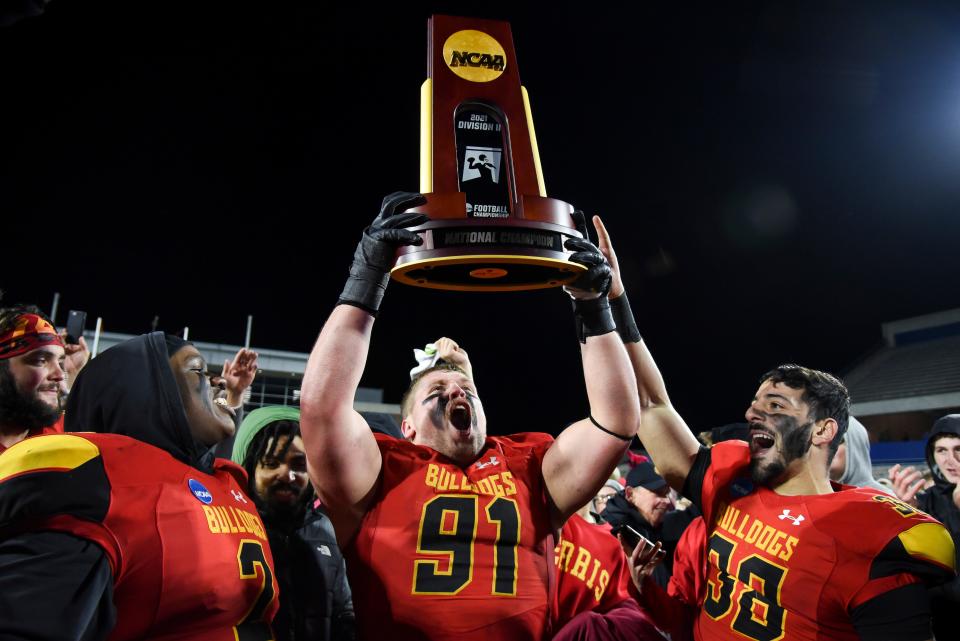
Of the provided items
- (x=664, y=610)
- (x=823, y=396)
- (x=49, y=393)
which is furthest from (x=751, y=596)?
(x=49, y=393)

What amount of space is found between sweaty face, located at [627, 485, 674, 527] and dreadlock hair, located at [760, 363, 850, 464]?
170 cm

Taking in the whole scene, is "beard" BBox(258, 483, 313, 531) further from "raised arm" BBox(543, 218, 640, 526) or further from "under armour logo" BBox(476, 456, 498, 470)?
"raised arm" BBox(543, 218, 640, 526)

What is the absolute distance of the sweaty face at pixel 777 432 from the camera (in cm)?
278

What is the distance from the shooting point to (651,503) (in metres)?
4.40

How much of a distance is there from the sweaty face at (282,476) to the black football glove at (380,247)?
1.17m

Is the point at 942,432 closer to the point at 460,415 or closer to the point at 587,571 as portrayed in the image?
the point at 587,571

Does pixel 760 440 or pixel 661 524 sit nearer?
pixel 760 440

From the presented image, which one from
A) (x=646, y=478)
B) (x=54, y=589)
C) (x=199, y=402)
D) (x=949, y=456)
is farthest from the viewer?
(x=646, y=478)

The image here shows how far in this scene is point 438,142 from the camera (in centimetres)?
196

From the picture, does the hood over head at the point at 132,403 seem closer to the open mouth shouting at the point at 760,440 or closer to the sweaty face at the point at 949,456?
the open mouth shouting at the point at 760,440

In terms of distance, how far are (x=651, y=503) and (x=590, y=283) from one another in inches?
111

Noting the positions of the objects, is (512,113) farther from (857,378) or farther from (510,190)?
(857,378)

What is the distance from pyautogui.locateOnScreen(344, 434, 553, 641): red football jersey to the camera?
2.10m

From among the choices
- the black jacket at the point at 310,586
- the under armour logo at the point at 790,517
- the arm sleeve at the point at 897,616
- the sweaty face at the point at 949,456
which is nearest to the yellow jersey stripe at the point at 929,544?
the arm sleeve at the point at 897,616
